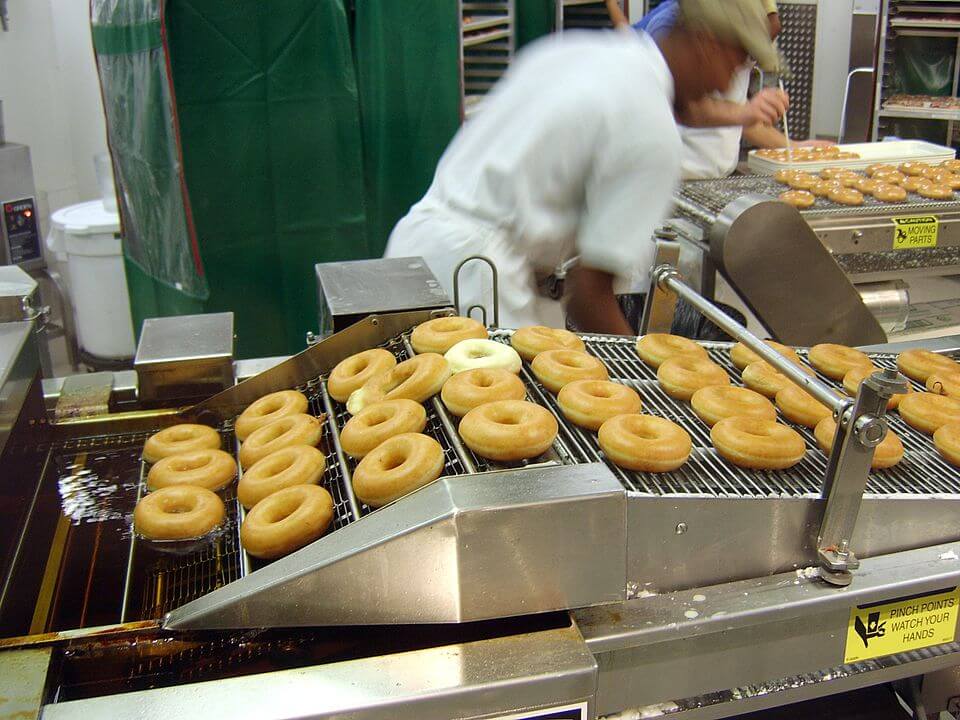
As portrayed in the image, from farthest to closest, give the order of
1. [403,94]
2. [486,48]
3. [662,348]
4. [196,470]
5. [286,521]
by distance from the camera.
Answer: [486,48] → [403,94] → [662,348] → [196,470] → [286,521]

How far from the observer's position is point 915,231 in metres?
2.81

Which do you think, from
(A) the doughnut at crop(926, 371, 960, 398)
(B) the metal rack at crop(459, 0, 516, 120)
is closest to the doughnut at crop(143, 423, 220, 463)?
(A) the doughnut at crop(926, 371, 960, 398)

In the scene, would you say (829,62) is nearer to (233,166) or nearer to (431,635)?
(233,166)

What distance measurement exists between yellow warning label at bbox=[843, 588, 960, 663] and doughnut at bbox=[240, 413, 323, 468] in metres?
0.90

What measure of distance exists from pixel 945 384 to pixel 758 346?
535 mm

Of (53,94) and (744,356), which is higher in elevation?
(53,94)

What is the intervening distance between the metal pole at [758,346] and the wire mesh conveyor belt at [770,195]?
0.90m

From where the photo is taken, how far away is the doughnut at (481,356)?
1.56 metres

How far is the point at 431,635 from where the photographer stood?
3.84 ft

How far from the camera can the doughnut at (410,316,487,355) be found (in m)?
1.67

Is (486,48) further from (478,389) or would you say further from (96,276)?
(478,389)

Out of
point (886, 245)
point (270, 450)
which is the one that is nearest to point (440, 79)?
point (886, 245)

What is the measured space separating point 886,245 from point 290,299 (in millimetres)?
2423

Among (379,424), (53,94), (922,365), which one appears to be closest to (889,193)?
(922,365)
